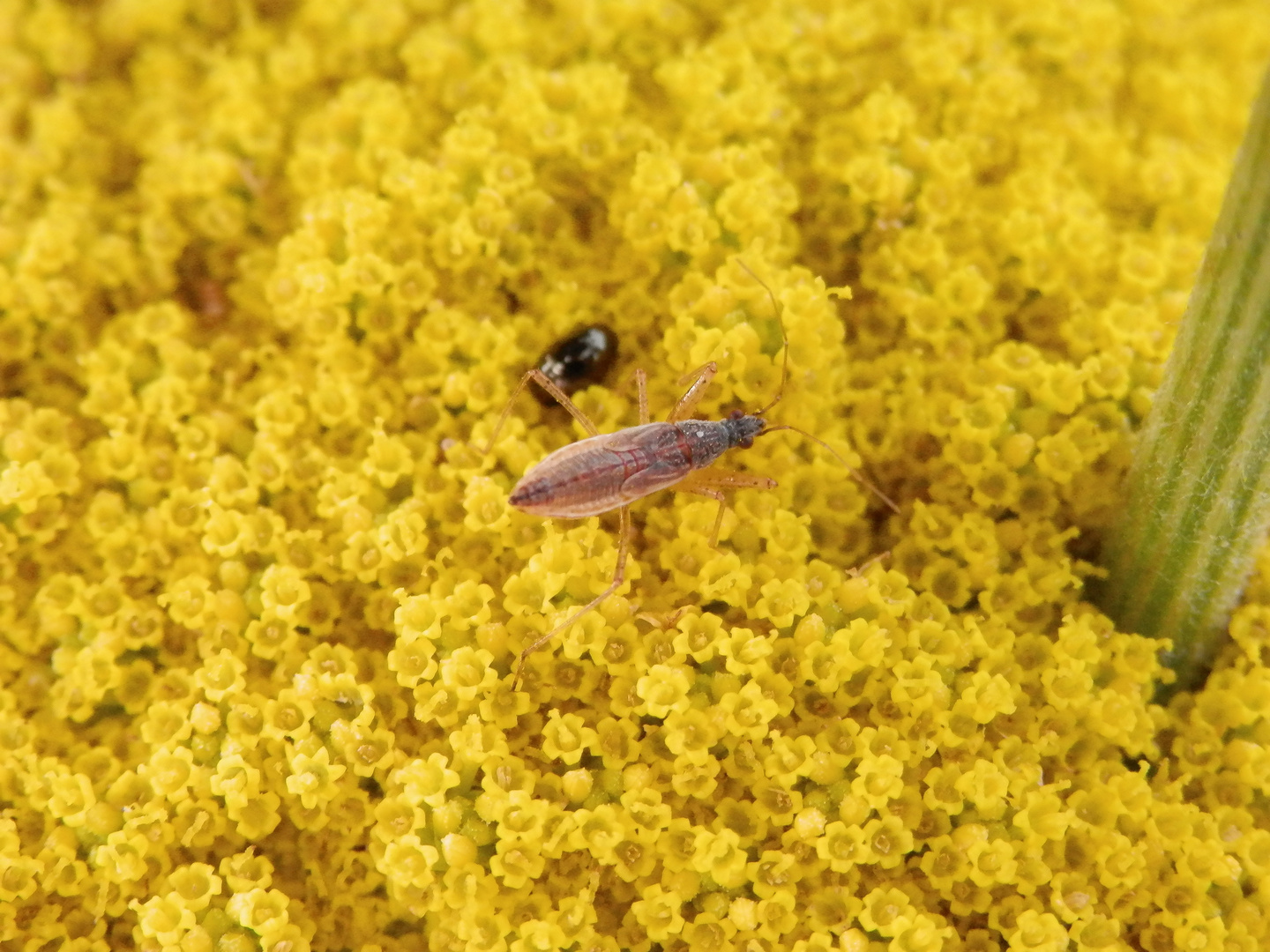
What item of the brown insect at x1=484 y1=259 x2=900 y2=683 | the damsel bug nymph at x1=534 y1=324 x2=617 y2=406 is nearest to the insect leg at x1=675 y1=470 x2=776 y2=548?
the brown insect at x1=484 y1=259 x2=900 y2=683

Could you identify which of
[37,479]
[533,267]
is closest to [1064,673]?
[533,267]

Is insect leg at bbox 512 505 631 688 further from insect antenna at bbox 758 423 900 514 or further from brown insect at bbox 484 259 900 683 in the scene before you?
insect antenna at bbox 758 423 900 514

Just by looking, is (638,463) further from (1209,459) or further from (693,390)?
(1209,459)

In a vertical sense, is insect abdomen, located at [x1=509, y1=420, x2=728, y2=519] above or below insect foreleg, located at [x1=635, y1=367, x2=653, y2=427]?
below

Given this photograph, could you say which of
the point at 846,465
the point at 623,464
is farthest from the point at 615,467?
the point at 846,465

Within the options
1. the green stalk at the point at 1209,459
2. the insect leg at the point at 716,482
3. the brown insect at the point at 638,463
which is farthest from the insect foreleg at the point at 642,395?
the green stalk at the point at 1209,459
